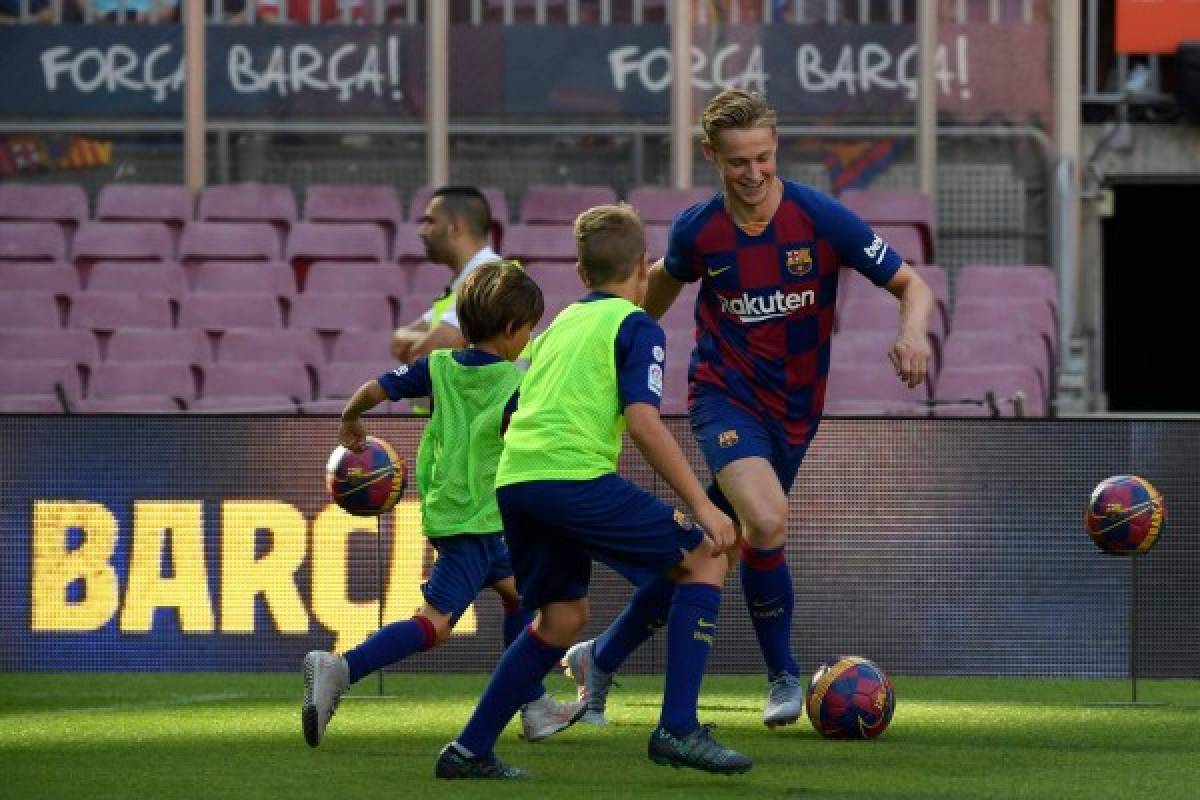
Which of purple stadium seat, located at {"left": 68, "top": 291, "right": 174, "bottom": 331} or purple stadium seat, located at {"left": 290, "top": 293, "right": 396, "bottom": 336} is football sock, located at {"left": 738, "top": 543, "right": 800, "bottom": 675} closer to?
purple stadium seat, located at {"left": 290, "top": 293, "right": 396, "bottom": 336}

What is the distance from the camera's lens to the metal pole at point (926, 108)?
56.3ft

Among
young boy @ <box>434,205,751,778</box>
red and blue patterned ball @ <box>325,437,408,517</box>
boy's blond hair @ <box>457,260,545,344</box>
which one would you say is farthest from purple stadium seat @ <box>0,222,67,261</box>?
young boy @ <box>434,205,751,778</box>

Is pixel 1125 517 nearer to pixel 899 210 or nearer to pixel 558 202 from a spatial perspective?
pixel 899 210

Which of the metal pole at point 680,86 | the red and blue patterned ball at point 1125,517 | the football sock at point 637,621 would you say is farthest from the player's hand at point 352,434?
the metal pole at point 680,86

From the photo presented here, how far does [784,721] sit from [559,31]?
32.5ft

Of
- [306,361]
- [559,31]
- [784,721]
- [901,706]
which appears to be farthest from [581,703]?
[559,31]

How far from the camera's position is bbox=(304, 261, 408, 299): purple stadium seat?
51.1 ft

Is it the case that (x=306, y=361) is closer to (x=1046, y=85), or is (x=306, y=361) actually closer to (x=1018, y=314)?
(x=1018, y=314)

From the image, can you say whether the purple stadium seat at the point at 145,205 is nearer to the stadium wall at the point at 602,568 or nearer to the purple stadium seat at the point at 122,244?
the purple stadium seat at the point at 122,244

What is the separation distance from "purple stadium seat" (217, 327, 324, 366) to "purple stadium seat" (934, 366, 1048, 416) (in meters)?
3.69

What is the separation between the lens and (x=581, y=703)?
787 centimetres

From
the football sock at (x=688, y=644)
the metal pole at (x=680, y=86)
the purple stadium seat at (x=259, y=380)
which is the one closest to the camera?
the football sock at (x=688, y=644)

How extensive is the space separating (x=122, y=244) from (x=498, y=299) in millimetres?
9020

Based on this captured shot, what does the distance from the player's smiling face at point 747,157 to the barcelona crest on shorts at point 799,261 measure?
9.2 inches
